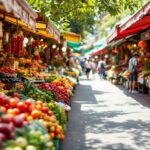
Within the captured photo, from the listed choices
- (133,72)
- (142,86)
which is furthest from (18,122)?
(133,72)

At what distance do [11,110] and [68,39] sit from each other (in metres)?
18.7

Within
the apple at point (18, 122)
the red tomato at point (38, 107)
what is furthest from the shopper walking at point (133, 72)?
the apple at point (18, 122)

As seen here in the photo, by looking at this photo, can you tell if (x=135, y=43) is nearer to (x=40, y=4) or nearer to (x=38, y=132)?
(x=40, y=4)

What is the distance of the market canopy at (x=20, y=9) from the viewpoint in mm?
5266

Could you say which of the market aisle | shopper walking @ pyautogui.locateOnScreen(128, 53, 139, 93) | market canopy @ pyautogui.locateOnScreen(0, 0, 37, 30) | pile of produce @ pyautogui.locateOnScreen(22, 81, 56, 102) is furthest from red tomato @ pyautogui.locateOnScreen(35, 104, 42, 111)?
shopper walking @ pyautogui.locateOnScreen(128, 53, 139, 93)

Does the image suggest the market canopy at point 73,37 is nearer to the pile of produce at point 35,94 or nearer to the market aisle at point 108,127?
the market aisle at point 108,127

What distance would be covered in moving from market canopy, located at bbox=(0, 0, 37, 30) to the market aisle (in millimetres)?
2456

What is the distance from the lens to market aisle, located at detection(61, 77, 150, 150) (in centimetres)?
731

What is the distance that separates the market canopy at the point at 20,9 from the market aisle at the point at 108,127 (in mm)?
2456

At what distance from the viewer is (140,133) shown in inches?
329

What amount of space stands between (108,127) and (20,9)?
3792 mm

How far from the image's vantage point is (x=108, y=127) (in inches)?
360

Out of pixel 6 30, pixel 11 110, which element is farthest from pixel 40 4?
pixel 11 110

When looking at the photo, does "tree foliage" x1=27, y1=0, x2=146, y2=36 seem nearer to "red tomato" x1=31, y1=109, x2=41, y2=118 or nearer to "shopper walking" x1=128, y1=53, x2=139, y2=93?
"shopper walking" x1=128, y1=53, x2=139, y2=93
